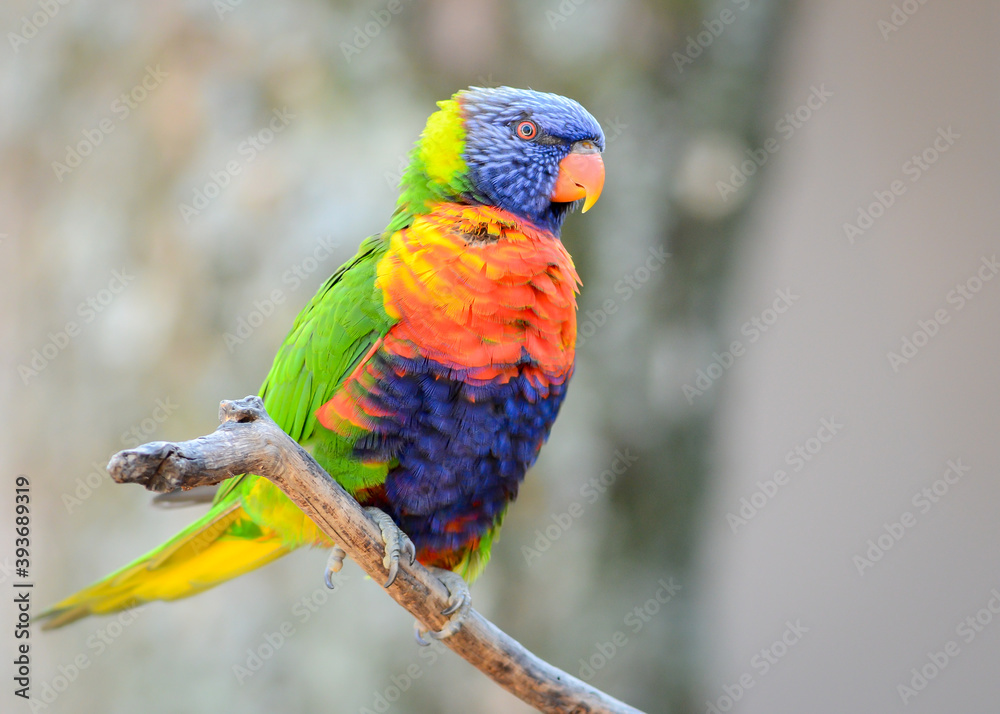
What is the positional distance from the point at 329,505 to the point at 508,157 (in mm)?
1073

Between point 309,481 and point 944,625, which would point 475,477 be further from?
point 944,625

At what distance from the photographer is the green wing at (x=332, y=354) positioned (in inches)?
74.1

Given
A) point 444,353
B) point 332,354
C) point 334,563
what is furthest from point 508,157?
point 334,563

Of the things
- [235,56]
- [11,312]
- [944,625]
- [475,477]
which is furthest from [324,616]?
[944,625]

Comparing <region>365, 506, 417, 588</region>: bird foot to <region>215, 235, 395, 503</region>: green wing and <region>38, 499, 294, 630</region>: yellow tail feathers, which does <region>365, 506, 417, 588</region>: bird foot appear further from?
<region>38, 499, 294, 630</region>: yellow tail feathers

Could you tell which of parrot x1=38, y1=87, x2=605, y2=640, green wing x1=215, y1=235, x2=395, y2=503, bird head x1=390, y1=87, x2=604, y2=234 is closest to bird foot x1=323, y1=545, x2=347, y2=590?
parrot x1=38, y1=87, x2=605, y2=640

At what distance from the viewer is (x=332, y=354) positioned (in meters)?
1.92

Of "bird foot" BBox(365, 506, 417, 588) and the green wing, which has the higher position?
the green wing

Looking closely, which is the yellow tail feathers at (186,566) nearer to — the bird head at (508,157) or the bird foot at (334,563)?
the bird foot at (334,563)

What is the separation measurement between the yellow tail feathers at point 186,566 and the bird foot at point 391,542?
0.50 m

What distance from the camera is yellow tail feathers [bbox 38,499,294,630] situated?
2197 mm

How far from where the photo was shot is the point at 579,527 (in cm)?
324

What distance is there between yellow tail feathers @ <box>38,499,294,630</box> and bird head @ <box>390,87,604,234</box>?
1.06 meters

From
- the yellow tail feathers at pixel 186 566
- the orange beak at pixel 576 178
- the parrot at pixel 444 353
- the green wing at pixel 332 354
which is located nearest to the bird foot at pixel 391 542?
the parrot at pixel 444 353
